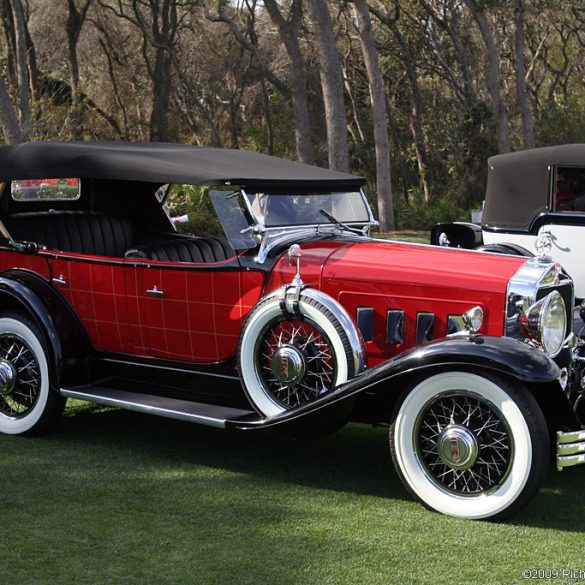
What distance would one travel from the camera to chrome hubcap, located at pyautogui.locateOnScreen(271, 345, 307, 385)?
488cm

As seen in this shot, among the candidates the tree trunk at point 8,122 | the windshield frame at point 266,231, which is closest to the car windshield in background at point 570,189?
the windshield frame at point 266,231

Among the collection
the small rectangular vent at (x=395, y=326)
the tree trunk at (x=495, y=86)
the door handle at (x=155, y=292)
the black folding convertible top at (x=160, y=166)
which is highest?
the tree trunk at (x=495, y=86)

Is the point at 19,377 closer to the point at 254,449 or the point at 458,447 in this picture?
the point at 254,449

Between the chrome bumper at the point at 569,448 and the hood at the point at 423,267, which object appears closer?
the chrome bumper at the point at 569,448

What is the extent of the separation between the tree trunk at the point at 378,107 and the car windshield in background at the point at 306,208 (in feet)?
48.4

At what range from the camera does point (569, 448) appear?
4.22 m

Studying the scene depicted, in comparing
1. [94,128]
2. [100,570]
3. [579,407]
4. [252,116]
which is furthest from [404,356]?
[252,116]

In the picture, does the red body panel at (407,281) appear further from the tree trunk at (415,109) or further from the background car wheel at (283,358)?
the tree trunk at (415,109)

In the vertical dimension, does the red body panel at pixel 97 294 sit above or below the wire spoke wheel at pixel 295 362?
above

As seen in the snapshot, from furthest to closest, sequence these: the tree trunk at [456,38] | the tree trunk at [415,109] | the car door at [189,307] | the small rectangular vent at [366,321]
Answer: the tree trunk at [415,109]
the tree trunk at [456,38]
the car door at [189,307]
the small rectangular vent at [366,321]

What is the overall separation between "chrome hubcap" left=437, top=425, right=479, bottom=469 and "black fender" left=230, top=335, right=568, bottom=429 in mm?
304

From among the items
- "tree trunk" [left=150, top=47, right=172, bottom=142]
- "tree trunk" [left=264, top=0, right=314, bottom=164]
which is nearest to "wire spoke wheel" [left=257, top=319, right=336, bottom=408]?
"tree trunk" [left=264, top=0, right=314, bottom=164]

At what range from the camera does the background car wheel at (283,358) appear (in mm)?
4871

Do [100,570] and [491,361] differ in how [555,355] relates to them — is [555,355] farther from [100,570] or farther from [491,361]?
[100,570]
